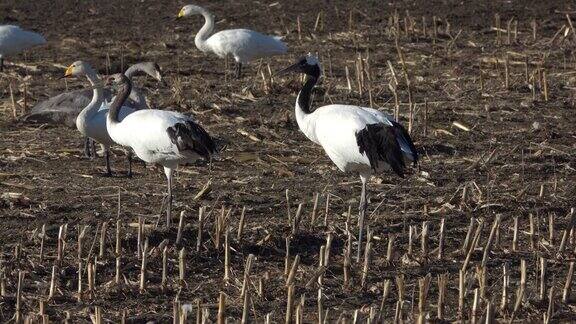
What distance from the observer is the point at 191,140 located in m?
9.66

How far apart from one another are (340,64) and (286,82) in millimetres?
1759

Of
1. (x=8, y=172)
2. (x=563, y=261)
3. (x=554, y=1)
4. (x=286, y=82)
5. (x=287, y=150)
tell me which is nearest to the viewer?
(x=563, y=261)

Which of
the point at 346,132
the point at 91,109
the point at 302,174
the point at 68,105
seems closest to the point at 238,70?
the point at 68,105

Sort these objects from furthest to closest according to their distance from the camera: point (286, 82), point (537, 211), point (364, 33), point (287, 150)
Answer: point (364, 33) → point (286, 82) → point (287, 150) → point (537, 211)

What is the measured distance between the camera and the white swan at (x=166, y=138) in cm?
967

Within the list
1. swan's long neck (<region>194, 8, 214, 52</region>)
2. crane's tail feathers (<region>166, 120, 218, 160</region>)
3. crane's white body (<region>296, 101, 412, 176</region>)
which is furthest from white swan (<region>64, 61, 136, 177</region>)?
swan's long neck (<region>194, 8, 214, 52</region>)

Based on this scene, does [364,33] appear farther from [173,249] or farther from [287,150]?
[173,249]

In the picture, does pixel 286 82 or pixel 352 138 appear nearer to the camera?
pixel 352 138

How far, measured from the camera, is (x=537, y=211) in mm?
9695

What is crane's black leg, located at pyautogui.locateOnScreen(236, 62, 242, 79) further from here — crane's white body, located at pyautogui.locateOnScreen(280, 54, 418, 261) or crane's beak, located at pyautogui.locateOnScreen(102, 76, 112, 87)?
crane's white body, located at pyautogui.locateOnScreen(280, 54, 418, 261)

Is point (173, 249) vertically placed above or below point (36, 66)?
below

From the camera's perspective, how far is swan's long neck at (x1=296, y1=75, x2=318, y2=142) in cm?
1001

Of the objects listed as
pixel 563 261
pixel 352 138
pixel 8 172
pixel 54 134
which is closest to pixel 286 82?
pixel 54 134

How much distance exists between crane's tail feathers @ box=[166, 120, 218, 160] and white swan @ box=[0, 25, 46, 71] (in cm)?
618
